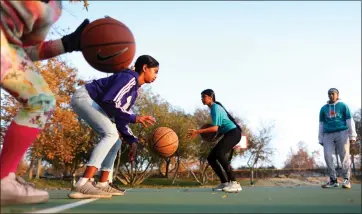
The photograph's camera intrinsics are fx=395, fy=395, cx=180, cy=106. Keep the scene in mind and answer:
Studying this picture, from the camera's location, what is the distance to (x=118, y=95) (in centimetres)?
471

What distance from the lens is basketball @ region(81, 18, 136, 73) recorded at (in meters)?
4.26

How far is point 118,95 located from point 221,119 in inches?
117

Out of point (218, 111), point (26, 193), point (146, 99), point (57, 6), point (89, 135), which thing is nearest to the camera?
point (26, 193)

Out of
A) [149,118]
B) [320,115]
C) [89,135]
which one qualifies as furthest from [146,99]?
[149,118]

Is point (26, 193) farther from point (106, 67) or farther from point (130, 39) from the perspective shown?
point (130, 39)

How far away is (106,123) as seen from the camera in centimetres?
484

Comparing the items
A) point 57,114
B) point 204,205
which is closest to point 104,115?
point 204,205

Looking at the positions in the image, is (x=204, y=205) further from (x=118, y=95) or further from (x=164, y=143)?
(x=164, y=143)

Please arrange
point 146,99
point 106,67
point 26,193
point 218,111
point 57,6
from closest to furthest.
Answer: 1. point 26,193
2. point 57,6
3. point 106,67
4. point 218,111
5. point 146,99

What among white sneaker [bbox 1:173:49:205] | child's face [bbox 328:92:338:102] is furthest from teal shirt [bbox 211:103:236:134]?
white sneaker [bbox 1:173:49:205]

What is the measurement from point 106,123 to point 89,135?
1135 inches

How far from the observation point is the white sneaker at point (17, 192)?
10.6ft

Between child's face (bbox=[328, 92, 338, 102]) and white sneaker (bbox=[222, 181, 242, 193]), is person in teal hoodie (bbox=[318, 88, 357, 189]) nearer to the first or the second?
child's face (bbox=[328, 92, 338, 102])

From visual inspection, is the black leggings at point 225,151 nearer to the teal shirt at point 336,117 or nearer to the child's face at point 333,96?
the teal shirt at point 336,117
